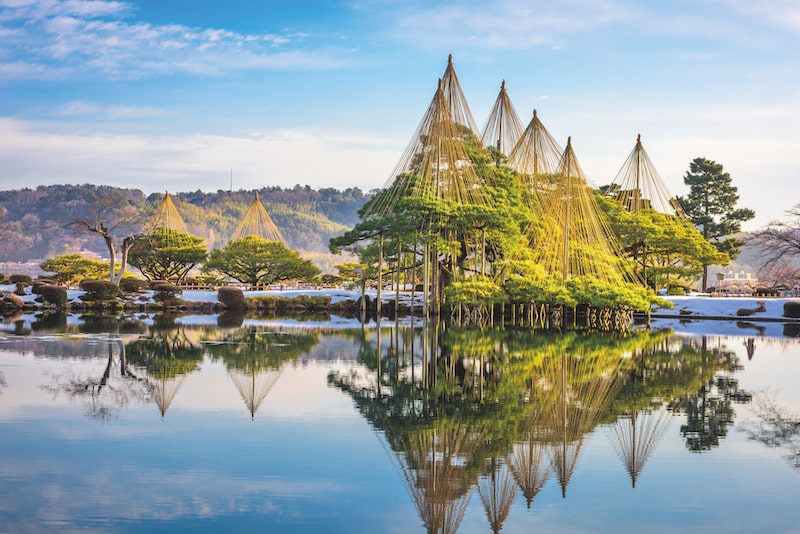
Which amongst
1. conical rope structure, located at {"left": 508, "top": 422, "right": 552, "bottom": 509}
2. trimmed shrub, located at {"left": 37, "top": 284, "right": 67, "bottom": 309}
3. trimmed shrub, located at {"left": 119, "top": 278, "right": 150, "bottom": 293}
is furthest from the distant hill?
conical rope structure, located at {"left": 508, "top": 422, "right": 552, "bottom": 509}

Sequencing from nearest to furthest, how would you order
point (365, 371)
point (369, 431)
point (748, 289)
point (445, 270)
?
point (369, 431) < point (365, 371) < point (445, 270) < point (748, 289)

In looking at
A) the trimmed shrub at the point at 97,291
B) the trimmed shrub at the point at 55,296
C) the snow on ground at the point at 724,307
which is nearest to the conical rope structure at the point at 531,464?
the snow on ground at the point at 724,307

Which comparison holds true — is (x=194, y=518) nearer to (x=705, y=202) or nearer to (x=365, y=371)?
(x=365, y=371)

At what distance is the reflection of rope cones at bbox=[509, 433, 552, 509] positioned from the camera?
24.0 feet

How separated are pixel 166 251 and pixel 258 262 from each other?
595cm

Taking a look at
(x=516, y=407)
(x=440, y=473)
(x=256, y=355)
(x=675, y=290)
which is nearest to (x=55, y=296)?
(x=256, y=355)

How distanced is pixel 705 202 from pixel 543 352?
41.0 m

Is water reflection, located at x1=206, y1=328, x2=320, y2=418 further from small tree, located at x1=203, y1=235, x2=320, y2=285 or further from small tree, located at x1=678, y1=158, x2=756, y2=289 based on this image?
small tree, located at x1=678, y1=158, x2=756, y2=289

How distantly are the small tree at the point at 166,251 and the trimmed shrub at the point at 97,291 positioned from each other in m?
11.8

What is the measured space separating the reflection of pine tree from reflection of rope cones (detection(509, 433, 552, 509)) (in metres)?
1.74

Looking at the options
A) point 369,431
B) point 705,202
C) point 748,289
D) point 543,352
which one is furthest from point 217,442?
point 705,202

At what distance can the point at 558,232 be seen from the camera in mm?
32781

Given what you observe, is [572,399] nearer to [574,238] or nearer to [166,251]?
[574,238]

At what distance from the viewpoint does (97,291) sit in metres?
39.5
